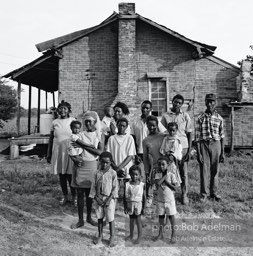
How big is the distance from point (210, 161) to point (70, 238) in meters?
2.79

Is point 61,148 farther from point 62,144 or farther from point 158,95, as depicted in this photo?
point 158,95

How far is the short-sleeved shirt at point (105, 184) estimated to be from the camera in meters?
3.62

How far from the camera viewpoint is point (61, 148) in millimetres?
4680

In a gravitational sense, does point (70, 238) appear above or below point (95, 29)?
below

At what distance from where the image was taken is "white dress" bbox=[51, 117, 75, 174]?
4.64 metres

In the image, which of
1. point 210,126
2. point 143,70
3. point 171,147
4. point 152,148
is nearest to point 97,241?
point 152,148

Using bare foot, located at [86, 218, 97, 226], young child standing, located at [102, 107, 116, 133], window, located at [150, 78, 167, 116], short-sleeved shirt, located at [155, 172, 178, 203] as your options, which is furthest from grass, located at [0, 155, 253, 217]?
window, located at [150, 78, 167, 116]

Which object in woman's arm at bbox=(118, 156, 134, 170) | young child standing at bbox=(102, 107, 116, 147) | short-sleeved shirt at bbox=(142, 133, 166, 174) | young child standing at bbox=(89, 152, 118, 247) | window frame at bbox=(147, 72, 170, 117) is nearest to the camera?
young child standing at bbox=(89, 152, 118, 247)

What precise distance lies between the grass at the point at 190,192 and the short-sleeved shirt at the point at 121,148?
154 cm

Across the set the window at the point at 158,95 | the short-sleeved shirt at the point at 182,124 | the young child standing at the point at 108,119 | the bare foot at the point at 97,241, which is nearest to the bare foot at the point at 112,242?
the bare foot at the point at 97,241

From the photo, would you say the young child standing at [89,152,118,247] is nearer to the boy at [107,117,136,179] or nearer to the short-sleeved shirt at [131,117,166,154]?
the boy at [107,117,136,179]

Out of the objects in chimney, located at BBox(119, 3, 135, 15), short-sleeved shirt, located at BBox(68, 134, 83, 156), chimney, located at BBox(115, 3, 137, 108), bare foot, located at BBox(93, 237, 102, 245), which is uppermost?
chimney, located at BBox(119, 3, 135, 15)

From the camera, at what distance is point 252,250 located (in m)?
3.64

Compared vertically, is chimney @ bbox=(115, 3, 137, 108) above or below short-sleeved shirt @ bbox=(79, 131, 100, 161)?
above
